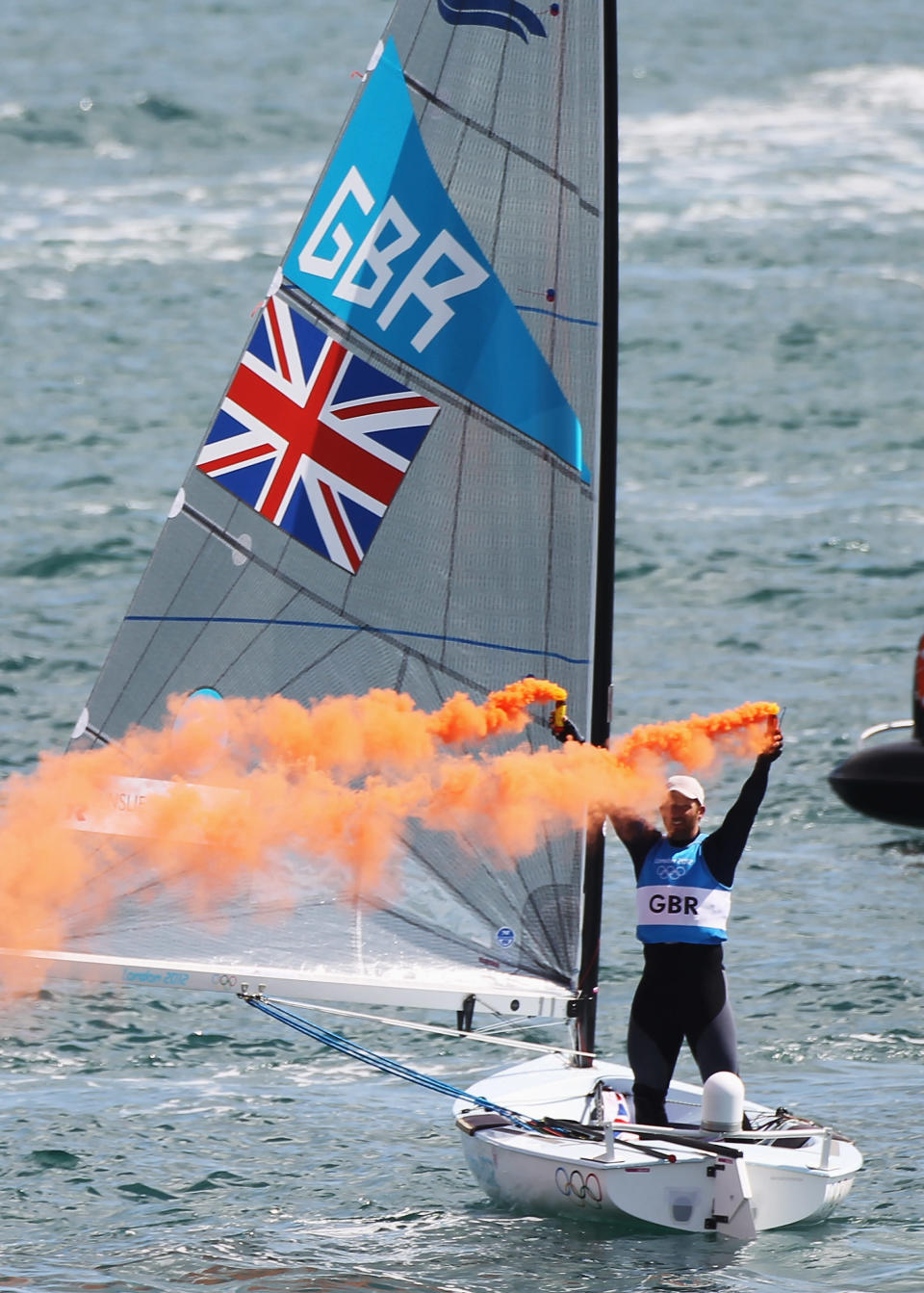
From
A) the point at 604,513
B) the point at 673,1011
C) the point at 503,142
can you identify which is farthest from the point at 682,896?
the point at 503,142

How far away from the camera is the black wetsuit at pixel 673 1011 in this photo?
412 inches

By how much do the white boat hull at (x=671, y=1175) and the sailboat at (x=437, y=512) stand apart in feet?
0.13

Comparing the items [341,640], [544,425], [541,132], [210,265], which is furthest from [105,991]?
[210,265]

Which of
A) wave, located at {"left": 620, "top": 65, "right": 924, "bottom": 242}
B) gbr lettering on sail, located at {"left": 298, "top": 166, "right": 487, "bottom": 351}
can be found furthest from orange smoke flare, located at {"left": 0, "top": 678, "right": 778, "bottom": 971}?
wave, located at {"left": 620, "top": 65, "right": 924, "bottom": 242}

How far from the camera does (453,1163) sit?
39.0ft

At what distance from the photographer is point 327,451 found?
11.0 m

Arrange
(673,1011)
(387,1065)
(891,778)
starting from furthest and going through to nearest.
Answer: (891,778) → (387,1065) → (673,1011)

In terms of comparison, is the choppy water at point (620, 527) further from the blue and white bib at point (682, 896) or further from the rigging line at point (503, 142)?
the rigging line at point (503, 142)

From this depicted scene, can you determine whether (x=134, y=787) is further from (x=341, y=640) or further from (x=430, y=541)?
(x=430, y=541)

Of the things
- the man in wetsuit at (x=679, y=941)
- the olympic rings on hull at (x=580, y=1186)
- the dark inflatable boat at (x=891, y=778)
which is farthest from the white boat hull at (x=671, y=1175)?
the dark inflatable boat at (x=891, y=778)

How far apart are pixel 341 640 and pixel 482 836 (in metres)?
1.34

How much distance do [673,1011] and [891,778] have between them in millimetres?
8566

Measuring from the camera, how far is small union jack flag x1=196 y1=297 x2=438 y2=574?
10.9 m

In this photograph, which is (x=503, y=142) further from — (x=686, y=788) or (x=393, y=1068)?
(x=393, y=1068)
